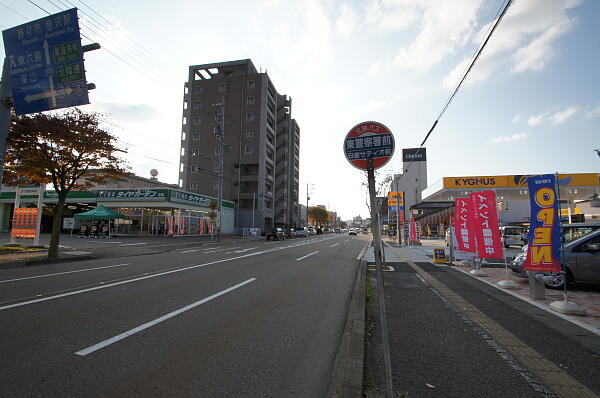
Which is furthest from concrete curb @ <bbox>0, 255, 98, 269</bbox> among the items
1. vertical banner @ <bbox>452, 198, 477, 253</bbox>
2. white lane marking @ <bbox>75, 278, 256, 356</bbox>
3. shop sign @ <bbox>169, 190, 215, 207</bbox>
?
shop sign @ <bbox>169, 190, 215, 207</bbox>

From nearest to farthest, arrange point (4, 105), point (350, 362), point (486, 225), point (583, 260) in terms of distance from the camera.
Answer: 1. point (350, 362)
2. point (583, 260)
3. point (4, 105)
4. point (486, 225)

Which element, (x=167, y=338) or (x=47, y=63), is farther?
(x=47, y=63)

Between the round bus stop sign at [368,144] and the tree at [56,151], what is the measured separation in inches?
526

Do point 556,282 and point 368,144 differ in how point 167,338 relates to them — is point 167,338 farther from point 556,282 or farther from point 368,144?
point 556,282

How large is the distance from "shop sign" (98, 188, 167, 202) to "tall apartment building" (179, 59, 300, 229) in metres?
18.1

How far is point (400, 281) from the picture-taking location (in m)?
8.41

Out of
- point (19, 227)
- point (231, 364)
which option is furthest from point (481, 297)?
point (19, 227)

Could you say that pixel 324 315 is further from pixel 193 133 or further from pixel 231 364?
pixel 193 133

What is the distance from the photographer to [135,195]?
30859 mm

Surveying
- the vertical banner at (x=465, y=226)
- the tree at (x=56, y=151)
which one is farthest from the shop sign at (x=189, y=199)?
the vertical banner at (x=465, y=226)

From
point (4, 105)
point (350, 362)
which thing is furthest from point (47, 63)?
point (350, 362)

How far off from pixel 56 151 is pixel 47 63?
17.3 feet

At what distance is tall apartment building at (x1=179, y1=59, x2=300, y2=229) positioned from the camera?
50.8 metres

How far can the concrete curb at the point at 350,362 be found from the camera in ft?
8.36
